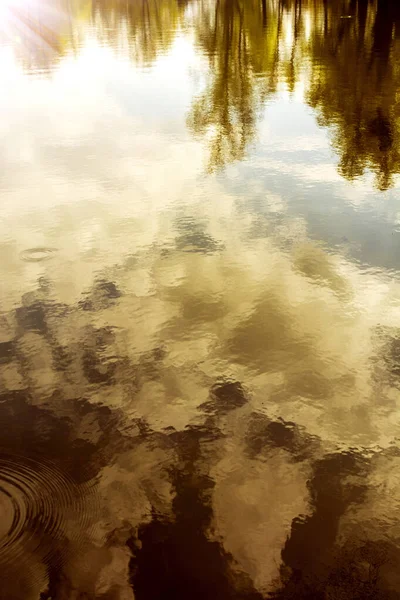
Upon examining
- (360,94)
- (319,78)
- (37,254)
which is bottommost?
(319,78)

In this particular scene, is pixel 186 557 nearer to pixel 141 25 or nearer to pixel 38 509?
pixel 38 509

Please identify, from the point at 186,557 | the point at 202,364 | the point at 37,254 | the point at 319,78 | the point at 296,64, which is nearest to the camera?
the point at 186,557

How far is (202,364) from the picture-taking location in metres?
7.43

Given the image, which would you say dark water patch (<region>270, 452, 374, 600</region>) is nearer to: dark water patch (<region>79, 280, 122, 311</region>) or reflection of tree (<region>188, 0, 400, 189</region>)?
dark water patch (<region>79, 280, 122, 311</region>)

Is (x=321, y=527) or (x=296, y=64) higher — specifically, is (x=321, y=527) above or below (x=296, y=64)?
above

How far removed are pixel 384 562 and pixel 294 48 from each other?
37070 millimetres

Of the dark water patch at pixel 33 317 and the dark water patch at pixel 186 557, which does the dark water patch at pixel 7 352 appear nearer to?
the dark water patch at pixel 33 317

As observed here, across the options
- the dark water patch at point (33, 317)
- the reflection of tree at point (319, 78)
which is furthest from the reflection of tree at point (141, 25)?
the dark water patch at point (33, 317)

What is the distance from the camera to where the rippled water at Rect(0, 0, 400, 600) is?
505 cm

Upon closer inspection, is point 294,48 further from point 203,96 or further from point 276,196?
point 276,196

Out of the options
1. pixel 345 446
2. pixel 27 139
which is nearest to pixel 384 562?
pixel 345 446

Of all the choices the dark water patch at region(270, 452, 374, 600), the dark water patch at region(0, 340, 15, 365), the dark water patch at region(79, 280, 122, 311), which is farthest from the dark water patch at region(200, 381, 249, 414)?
the dark water patch at region(0, 340, 15, 365)

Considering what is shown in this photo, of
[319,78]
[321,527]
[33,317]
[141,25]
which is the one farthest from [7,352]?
[141,25]

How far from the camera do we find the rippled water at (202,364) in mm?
5047
